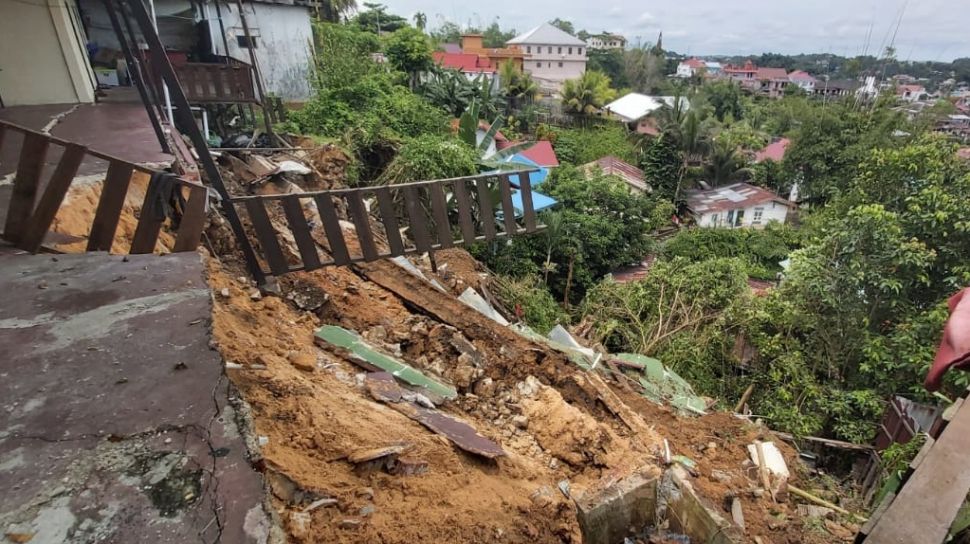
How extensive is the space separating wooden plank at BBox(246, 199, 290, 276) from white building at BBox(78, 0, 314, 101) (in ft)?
36.8

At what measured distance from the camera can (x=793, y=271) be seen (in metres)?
8.26

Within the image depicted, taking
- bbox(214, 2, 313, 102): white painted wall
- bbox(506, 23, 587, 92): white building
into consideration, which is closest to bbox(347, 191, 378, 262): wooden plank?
bbox(214, 2, 313, 102): white painted wall

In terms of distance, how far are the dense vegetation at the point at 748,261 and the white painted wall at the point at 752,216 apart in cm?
239

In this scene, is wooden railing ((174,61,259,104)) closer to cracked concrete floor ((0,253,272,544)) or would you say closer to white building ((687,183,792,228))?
cracked concrete floor ((0,253,272,544))

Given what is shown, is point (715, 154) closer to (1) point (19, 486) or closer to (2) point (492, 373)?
(2) point (492, 373)

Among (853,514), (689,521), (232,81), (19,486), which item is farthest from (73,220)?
(853,514)

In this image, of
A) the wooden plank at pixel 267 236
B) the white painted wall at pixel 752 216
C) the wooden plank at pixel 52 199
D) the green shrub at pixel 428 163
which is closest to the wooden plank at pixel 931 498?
the wooden plank at pixel 267 236

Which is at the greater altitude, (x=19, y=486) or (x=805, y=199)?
(x=19, y=486)

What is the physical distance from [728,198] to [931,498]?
1004 inches

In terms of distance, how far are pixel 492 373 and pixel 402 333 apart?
0.96 m

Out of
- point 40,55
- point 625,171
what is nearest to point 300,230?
point 40,55

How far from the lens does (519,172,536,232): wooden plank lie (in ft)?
17.6

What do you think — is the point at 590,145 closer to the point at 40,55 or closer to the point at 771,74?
the point at 40,55

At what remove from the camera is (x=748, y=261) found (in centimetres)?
1961
